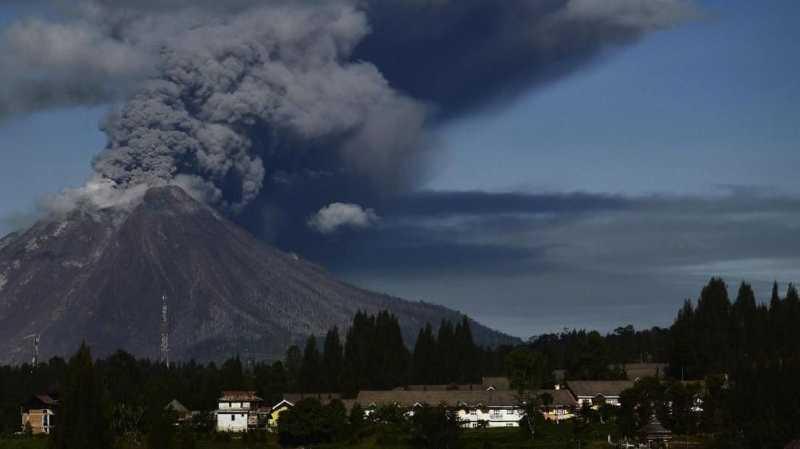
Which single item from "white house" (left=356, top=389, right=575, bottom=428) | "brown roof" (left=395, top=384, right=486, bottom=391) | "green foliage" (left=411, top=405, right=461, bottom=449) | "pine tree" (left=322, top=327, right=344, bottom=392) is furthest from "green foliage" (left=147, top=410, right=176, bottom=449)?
"pine tree" (left=322, top=327, right=344, bottom=392)

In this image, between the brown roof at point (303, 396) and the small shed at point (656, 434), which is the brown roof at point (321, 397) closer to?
the brown roof at point (303, 396)

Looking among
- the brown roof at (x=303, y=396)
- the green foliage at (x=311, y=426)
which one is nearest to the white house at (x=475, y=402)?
the brown roof at (x=303, y=396)

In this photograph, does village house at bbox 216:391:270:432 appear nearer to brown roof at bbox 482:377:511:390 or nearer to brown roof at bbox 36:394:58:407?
brown roof at bbox 36:394:58:407

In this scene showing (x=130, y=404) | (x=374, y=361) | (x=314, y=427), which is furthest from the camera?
(x=374, y=361)

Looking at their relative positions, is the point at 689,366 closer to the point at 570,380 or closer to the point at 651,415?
the point at 570,380

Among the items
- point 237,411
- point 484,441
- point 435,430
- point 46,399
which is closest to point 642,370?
point 237,411

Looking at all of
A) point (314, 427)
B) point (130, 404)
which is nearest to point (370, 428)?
point (314, 427)
